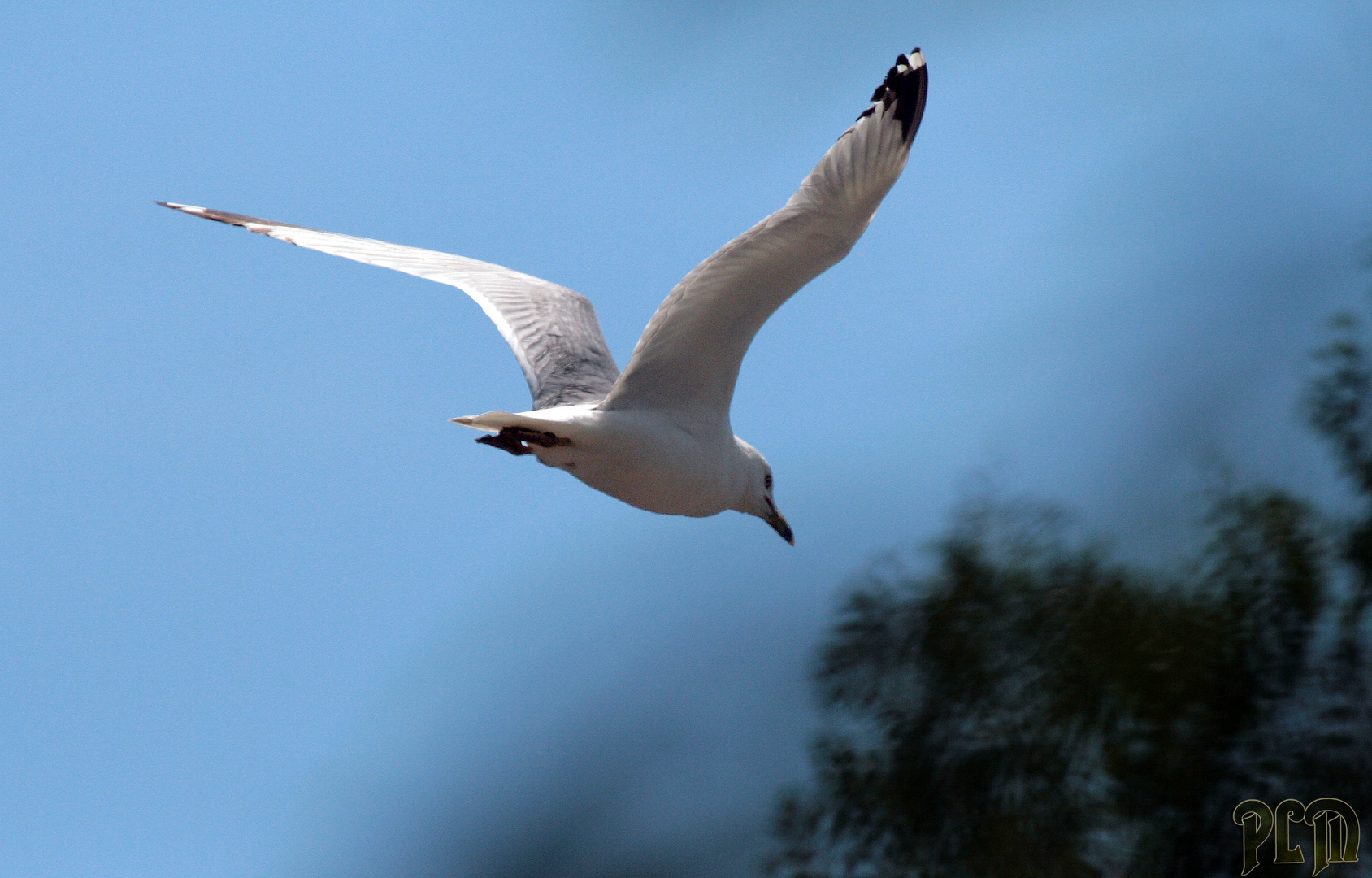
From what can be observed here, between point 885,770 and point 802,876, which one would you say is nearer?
point 802,876

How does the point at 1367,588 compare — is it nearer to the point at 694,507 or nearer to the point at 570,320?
the point at 694,507

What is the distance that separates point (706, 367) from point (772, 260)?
306mm

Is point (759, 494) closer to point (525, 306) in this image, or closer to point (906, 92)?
point (525, 306)

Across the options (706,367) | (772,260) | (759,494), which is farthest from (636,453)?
(759,494)

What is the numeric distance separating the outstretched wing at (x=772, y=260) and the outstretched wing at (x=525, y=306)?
28 centimetres

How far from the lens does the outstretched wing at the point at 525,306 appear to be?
2.86 meters

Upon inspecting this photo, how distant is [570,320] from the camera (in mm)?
3131

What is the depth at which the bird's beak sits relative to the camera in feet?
9.80

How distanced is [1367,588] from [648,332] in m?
1.74

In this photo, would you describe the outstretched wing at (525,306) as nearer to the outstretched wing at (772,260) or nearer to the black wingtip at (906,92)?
the outstretched wing at (772,260)

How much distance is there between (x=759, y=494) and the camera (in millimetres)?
2934

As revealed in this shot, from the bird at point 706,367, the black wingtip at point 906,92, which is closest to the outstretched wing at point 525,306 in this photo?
the bird at point 706,367

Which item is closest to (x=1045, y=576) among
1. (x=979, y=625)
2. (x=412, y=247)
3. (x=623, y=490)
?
(x=979, y=625)

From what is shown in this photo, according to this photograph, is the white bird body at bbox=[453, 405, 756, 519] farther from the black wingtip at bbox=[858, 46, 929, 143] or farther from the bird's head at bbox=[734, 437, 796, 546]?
the black wingtip at bbox=[858, 46, 929, 143]
